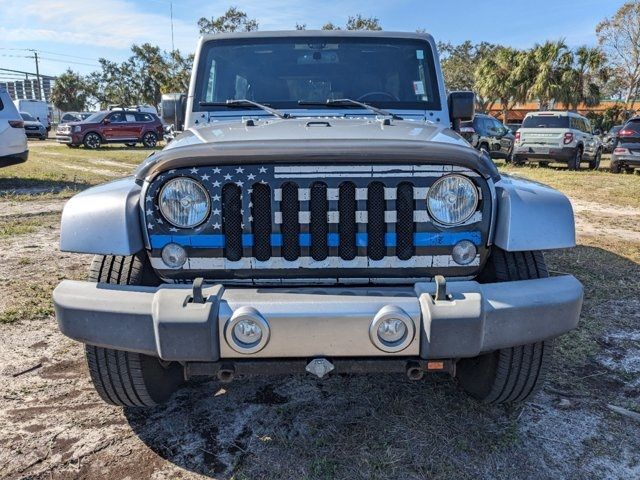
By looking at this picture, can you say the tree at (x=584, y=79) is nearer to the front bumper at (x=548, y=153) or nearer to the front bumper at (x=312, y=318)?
the front bumper at (x=548, y=153)

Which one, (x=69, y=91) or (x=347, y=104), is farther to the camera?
(x=69, y=91)

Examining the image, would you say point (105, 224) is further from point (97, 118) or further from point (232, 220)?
point (97, 118)

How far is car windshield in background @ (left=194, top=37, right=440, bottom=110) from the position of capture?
348cm

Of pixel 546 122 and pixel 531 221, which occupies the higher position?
pixel 546 122

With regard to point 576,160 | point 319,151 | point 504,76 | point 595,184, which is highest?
point 504,76

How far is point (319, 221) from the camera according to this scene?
2.20 meters

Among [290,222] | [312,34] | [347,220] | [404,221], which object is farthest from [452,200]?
[312,34]

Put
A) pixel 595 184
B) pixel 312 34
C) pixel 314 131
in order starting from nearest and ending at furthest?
pixel 314 131 < pixel 312 34 < pixel 595 184

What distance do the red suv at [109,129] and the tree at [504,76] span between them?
2354cm

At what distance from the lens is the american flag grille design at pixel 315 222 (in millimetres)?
2174

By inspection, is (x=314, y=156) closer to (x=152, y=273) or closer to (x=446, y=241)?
(x=446, y=241)

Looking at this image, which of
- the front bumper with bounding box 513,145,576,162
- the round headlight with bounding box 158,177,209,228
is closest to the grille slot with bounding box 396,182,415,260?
the round headlight with bounding box 158,177,209,228

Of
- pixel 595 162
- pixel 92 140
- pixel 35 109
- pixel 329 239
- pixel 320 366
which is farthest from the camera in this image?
pixel 35 109

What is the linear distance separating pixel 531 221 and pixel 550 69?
116 feet
